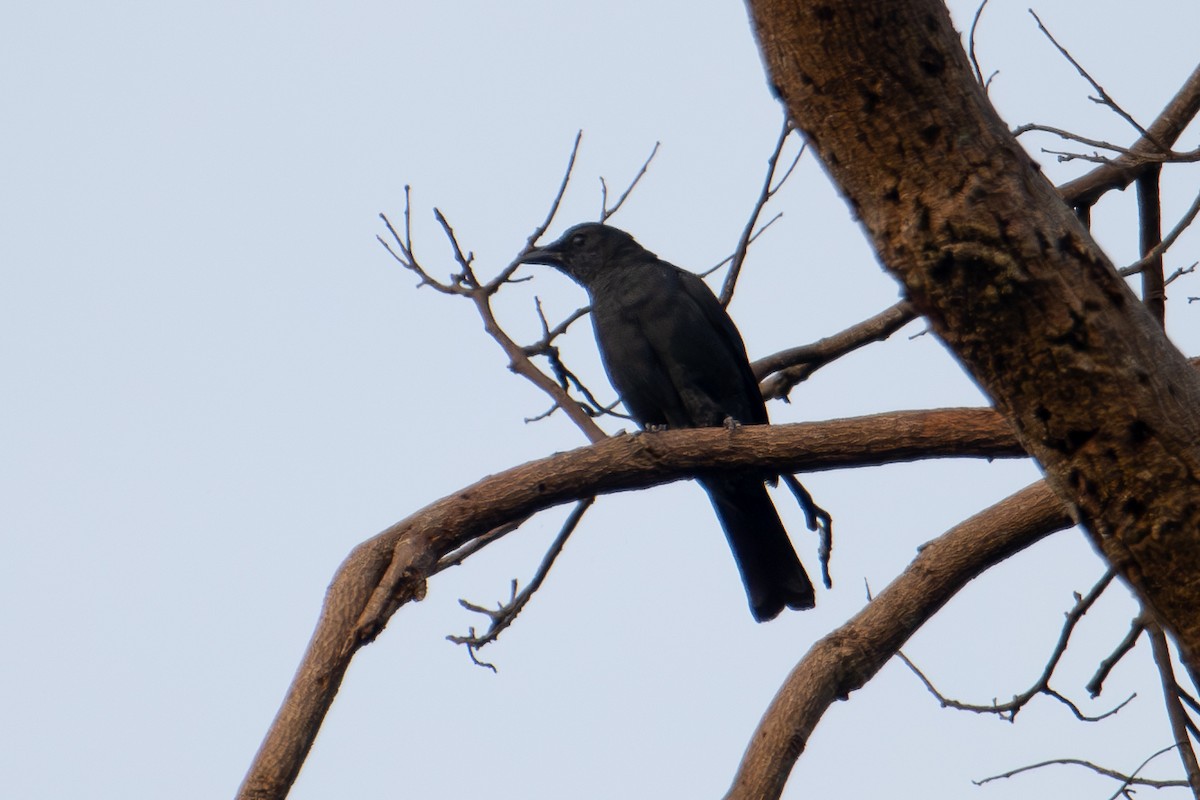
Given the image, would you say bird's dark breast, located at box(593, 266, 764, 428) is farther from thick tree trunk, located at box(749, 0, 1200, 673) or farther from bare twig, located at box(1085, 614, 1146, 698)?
thick tree trunk, located at box(749, 0, 1200, 673)

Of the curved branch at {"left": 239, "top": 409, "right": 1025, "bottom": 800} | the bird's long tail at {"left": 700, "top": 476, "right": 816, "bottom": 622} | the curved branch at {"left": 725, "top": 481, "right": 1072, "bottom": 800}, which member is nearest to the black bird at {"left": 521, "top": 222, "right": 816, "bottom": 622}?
the bird's long tail at {"left": 700, "top": 476, "right": 816, "bottom": 622}

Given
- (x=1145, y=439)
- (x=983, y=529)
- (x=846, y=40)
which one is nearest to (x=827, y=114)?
(x=846, y=40)

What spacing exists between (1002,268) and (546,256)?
4664 millimetres

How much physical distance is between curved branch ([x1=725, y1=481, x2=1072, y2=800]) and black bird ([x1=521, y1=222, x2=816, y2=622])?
1481 millimetres

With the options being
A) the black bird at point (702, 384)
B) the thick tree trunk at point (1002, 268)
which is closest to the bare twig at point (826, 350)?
the black bird at point (702, 384)

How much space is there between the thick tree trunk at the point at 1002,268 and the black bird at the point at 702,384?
337 centimetres

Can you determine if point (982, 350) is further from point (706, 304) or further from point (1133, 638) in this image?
point (706, 304)

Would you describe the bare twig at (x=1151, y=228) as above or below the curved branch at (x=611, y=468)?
above

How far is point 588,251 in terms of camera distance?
6.32 m

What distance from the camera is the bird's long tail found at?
5.52 meters

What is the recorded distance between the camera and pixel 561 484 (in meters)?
3.49

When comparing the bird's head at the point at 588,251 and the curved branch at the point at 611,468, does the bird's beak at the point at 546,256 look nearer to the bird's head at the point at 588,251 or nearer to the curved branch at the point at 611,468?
the bird's head at the point at 588,251

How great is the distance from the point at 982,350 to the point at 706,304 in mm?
3806

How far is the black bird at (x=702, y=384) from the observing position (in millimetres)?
5551
